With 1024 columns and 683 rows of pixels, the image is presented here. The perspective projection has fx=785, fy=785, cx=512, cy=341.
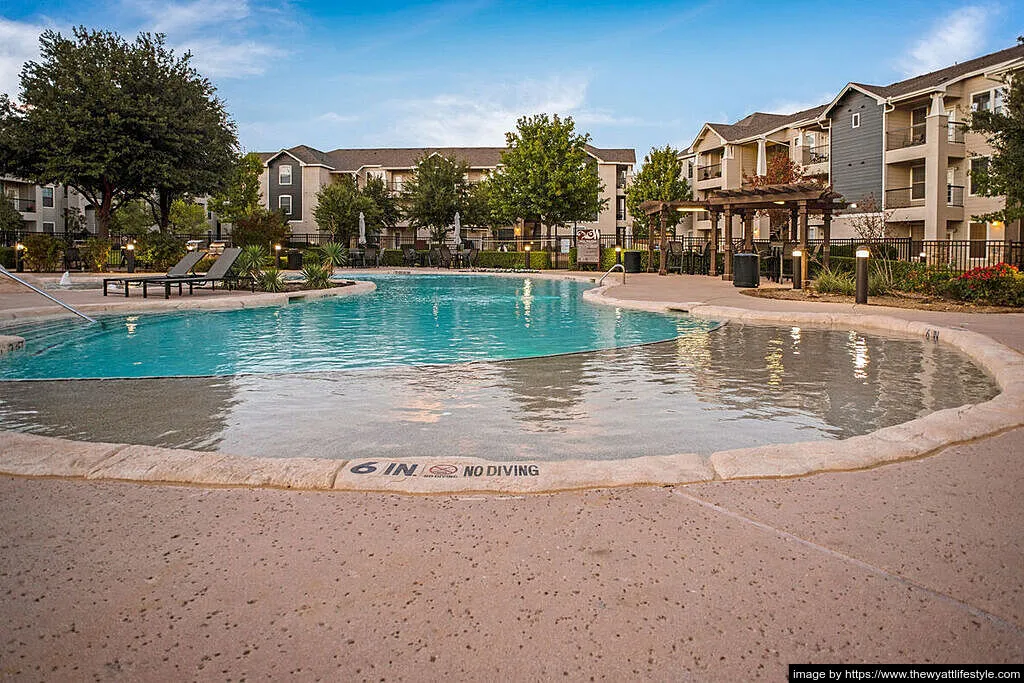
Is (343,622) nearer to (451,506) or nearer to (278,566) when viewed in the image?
(278,566)

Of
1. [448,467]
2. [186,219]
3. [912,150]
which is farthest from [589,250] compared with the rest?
[186,219]

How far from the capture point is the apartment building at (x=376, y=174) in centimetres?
6138

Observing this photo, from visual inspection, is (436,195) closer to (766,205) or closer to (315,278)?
(766,205)

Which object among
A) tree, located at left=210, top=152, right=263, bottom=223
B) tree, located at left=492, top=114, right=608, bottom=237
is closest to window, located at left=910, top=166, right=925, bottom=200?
tree, located at left=492, top=114, right=608, bottom=237

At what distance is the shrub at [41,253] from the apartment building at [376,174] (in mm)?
30310

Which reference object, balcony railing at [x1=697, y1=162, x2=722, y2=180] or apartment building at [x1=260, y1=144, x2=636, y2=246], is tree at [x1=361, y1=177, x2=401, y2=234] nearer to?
apartment building at [x1=260, y1=144, x2=636, y2=246]

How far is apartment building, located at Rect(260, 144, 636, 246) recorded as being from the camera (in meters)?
61.4

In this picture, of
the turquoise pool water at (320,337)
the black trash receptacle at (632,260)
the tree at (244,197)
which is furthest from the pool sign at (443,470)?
the tree at (244,197)

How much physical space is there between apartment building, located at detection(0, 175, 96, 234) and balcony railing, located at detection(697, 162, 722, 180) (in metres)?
39.6

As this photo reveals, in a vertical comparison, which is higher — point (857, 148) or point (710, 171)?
point (710, 171)

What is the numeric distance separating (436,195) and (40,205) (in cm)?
2669

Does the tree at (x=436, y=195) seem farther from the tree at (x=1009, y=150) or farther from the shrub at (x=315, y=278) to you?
the tree at (x=1009, y=150)

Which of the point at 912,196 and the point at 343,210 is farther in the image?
the point at 343,210

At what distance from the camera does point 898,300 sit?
1565 cm
